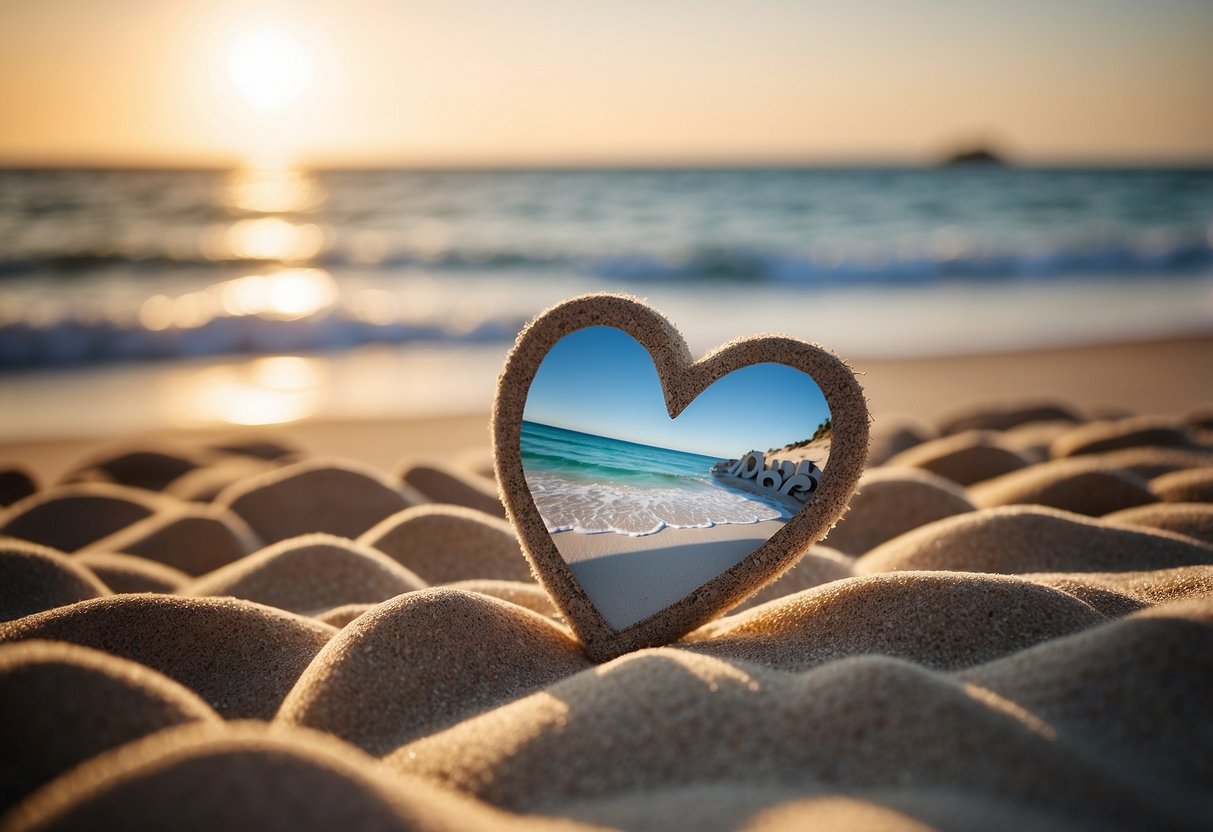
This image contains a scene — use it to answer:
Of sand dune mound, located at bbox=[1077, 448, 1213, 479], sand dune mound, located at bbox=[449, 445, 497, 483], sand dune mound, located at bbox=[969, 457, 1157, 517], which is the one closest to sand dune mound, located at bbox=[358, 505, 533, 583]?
sand dune mound, located at bbox=[449, 445, 497, 483]

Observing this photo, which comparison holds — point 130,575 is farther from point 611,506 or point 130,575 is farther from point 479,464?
point 479,464

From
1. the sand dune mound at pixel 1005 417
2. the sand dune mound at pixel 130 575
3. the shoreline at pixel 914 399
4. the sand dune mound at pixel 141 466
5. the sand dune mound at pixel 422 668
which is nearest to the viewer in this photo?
the sand dune mound at pixel 422 668

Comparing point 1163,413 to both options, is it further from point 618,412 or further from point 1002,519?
point 618,412

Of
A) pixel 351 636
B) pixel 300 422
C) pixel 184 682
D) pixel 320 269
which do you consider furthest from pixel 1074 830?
pixel 320 269

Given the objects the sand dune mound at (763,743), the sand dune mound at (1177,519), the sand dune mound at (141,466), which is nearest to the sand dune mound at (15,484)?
the sand dune mound at (141,466)

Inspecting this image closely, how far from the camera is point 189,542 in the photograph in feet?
9.09

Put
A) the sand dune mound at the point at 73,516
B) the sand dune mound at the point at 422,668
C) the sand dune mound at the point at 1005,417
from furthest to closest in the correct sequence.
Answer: the sand dune mound at the point at 1005,417
the sand dune mound at the point at 73,516
the sand dune mound at the point at 422,668

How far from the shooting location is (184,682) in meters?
1.55

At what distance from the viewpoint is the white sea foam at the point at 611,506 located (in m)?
1.60

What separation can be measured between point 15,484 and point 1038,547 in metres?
3.67

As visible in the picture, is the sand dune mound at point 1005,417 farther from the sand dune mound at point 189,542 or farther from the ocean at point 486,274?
the sand dune mound at point 189,542

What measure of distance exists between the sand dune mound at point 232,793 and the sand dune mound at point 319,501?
205 centimetres

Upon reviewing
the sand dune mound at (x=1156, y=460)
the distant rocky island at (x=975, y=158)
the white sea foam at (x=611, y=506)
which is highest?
the distant rocky island at (x=975, y=158)

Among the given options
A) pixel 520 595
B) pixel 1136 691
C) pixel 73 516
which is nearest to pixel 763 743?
pixel 1136 691
